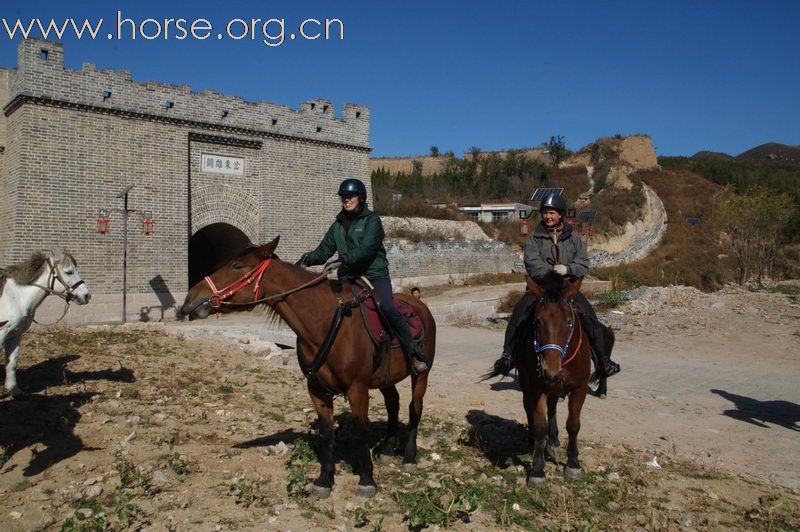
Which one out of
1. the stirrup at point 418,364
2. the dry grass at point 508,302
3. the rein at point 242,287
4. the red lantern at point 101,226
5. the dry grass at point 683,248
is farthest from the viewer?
the dry grass at point 683,248

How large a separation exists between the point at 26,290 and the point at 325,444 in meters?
4.59

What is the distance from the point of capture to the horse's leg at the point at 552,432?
514 centimetres

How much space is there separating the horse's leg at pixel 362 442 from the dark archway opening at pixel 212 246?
14.5 metres

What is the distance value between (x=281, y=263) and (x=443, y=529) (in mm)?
2361

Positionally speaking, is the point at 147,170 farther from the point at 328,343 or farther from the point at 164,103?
the point at 328,343

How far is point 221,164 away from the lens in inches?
679

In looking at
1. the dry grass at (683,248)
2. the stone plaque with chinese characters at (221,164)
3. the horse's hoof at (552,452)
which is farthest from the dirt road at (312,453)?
the dry grass at (683,248)

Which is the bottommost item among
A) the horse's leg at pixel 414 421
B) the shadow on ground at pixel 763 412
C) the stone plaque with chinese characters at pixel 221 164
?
the shadow on ground at pixel 763 412

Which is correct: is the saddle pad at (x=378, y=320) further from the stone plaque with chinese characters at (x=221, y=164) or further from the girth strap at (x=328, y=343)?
the stone plaque with chinese characters at (x=221, y=164)

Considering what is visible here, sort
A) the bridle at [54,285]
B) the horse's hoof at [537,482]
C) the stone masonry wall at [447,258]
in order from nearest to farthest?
the horse's hoof at [537,482] → the bridle at [54,285] → the stone masonry wall at [447,258]

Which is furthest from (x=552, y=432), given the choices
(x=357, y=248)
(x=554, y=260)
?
(x=357, y=248)

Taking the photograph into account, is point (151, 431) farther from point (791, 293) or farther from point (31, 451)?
point (791, 293)

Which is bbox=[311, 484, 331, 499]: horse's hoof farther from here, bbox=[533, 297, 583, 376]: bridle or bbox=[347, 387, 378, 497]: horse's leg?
bbox=[533, 297, 583, 376]: bridle

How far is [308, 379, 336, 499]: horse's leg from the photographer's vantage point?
4.36 meters
